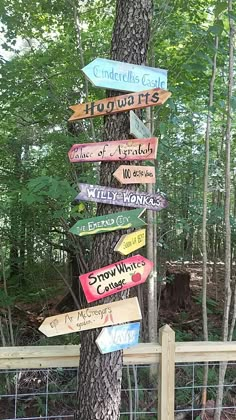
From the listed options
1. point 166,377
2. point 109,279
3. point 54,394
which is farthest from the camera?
point 54,394

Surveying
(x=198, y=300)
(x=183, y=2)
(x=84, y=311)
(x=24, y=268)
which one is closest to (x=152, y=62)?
(x=183, y=2)

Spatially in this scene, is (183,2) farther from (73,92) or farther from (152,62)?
(73,92)

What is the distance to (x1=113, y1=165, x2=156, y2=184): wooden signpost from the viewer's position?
206cm

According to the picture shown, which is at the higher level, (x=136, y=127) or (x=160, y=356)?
(x=136, y=127)

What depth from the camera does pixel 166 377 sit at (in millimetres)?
2451

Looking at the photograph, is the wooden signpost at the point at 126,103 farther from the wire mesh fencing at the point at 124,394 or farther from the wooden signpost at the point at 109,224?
the wire mesh fencing at the point at 124,394

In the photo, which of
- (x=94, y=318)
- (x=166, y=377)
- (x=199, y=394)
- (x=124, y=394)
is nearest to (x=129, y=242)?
(x=94, y=318)

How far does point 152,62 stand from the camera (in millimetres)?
4234

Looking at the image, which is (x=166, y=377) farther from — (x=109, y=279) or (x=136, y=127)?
(x=136, y=127)

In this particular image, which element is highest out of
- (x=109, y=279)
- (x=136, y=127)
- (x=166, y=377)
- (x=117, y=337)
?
(x=136, y=127)

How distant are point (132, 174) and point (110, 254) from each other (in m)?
0.42

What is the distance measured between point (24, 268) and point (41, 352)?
420 centimetres

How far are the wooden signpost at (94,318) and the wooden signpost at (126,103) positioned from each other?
961 mm

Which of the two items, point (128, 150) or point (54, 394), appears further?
point (54, 394)
